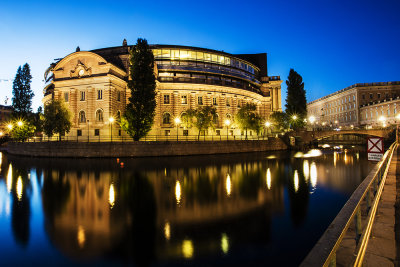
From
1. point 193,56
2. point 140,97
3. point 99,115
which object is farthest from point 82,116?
point 193,56

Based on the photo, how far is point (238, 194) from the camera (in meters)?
12.4

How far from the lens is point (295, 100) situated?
6122 cm

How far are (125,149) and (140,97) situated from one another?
8.96 metres

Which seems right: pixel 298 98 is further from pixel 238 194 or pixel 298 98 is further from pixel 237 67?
pixel 238 194

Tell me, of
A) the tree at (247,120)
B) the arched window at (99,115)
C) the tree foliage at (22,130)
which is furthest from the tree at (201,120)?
the tree foliage at (22,130)

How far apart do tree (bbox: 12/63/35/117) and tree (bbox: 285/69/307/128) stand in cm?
6689

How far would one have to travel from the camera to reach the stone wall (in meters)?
32.4

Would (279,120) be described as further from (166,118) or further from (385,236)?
(385,236)

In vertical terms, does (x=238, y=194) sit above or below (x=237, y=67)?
below

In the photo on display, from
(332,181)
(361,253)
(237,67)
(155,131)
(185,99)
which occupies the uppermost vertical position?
(237,67)

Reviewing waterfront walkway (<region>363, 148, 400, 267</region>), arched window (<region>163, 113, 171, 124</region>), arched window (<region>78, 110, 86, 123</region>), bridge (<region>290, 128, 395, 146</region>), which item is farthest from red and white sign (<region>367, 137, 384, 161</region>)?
arched window (<region>78, 110, 86, 123</region>)

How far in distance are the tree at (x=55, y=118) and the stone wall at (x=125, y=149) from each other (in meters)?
3.01

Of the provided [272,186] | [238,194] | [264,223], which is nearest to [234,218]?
[264,223]

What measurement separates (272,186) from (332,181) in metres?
5.44
